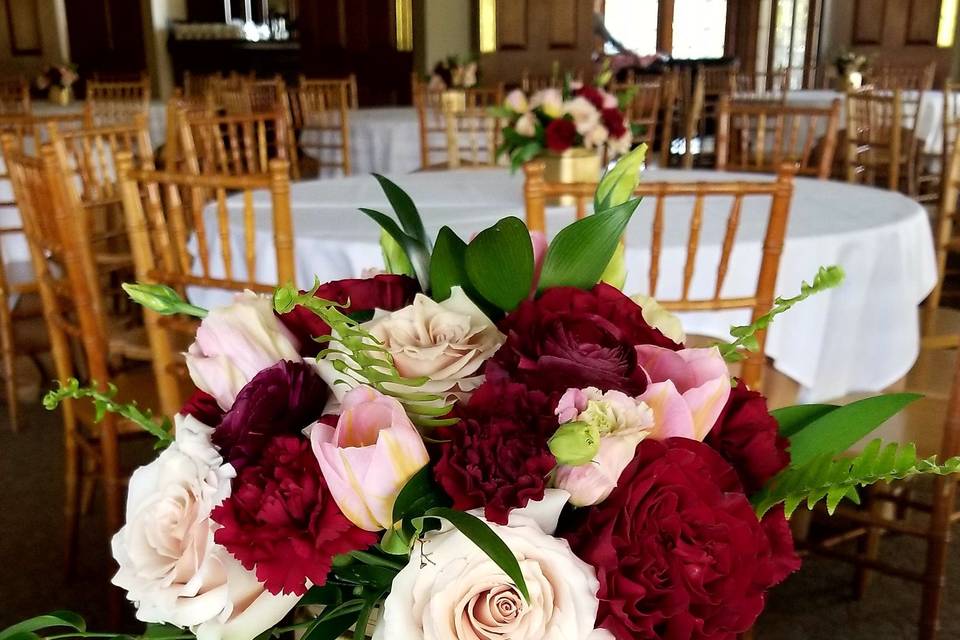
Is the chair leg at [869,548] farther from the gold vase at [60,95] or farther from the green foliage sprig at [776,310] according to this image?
the gold vase at [60,95]

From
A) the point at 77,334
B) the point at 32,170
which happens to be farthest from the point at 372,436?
the point at 32,170

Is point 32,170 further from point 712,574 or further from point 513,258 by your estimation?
point 712,574

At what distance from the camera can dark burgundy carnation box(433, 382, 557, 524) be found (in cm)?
40

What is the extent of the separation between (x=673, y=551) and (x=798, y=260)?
1.47 meters

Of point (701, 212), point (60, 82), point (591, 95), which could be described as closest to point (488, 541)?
point (701, 212)

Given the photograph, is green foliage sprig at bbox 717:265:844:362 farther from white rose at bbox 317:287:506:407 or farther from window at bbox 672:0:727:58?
window at bbox 672:0:727:58

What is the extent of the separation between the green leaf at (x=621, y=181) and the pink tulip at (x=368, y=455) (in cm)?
23

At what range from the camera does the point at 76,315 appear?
1.92 m

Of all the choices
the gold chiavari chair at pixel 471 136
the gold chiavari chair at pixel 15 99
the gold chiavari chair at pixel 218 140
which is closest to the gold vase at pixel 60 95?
the gold chiavari chair at pixel 15 99

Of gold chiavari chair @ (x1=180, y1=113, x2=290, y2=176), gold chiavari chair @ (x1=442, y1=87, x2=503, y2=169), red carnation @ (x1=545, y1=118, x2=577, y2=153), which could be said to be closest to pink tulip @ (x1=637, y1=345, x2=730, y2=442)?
red carnation @ (x1=545, y1=118, x2=577, y2=153)

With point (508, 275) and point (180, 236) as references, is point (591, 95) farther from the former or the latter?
point (508, 275)

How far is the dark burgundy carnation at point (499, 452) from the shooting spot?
1.33ft

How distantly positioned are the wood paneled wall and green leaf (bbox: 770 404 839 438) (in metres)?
8.02

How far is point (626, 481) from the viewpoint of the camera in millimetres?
422
